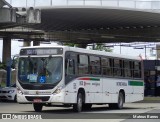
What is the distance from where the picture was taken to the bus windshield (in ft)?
64.8

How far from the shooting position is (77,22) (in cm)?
5325

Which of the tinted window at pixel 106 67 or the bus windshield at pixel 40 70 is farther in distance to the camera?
the tinted window at pixel 106 67

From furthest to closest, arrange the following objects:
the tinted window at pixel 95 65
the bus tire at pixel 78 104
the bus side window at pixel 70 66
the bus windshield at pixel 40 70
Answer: the tinted window at pixel 95 65 < the bus tire at pixel 78 104 < the bus side window at pixel 70 66 < the bus windshield at pixel 40 70

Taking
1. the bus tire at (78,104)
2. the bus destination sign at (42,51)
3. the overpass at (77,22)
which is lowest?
the bus tire at (78,104)

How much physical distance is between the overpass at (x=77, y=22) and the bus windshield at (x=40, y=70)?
1207cm

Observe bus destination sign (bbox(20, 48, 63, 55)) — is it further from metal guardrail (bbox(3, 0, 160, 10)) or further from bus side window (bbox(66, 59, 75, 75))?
metal guardrail (bbox(3, 0, 160, 10))

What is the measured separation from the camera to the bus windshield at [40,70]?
1975 cm

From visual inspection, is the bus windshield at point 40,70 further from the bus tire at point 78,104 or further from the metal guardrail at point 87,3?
the metal guardrail at point 87,3

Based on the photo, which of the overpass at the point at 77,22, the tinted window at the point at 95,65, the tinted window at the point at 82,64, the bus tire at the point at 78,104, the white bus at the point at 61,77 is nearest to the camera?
the white bus at the point at 61,77

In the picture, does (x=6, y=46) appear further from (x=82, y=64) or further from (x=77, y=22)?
(x=82, y=64)

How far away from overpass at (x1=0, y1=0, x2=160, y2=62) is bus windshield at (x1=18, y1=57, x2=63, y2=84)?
12.1 metres

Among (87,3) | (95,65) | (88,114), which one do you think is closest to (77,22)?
(87,3)

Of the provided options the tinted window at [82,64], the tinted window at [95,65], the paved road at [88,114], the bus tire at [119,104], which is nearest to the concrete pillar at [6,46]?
the bus tire at [119,104]

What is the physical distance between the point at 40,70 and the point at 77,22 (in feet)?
110
